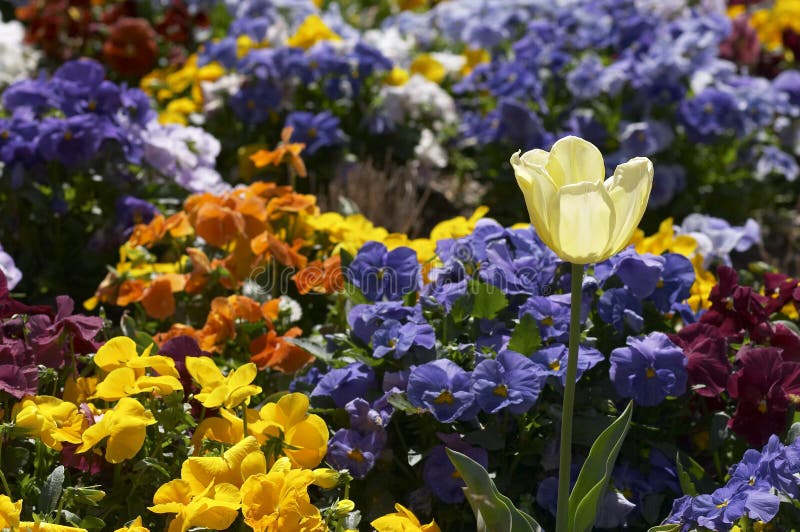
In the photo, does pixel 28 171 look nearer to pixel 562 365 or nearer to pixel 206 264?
pixel 206 264

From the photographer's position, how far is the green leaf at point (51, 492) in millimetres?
1775

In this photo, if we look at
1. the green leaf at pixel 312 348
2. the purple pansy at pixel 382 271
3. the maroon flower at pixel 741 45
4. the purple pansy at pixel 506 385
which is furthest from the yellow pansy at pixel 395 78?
the purple pansy at pixel 506 385

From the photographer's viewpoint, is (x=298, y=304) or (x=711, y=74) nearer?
(x=298, y=304)

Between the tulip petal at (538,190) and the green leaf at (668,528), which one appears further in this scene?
the green leaf at (668,528)

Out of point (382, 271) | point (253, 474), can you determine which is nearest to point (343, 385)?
point (382, 271)

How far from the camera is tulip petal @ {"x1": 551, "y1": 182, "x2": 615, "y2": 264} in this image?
141 cm

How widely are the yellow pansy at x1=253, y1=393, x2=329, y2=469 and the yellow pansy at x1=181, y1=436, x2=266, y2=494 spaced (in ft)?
0.43

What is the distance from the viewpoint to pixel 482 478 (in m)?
1.66

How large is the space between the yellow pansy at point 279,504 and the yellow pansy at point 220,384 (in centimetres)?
16

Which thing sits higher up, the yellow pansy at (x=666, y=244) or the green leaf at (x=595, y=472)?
the green leaf at (x=595, y=472)

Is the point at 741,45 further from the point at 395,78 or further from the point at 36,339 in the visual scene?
the point at 36,339

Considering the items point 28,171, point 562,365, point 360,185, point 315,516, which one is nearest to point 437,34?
point 360,185

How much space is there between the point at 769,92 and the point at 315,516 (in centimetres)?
313

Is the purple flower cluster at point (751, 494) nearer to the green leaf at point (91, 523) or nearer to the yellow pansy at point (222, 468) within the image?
the yellow pansy at point (222, 468)
